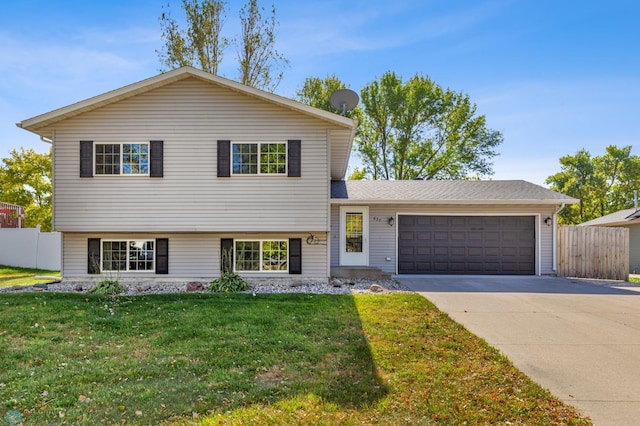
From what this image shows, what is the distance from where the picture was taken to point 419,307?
6941 millimetres

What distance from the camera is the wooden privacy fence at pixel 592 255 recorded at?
11.6 m

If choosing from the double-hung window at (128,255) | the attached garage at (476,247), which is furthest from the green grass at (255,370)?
the attached garage at (476,247)

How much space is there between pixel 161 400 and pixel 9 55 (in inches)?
556

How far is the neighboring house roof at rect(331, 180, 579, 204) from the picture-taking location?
1138cm

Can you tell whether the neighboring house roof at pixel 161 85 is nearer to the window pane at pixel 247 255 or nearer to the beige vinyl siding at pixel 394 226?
the beige vinyl siding at pixel 394 226

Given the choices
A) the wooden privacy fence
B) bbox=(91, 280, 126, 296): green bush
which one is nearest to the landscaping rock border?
bbox=(91, 280, 126, 296): green bush

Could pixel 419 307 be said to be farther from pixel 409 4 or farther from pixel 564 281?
pixel 409 4

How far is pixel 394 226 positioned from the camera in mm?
11828

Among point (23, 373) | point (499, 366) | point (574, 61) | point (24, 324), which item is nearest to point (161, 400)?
point (23, 373)

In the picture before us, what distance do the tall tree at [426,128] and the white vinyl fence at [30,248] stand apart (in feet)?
56.0

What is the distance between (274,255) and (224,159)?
9.43 ft

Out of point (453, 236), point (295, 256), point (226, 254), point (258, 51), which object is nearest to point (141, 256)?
point (226, 254)

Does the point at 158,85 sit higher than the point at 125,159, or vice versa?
the point at 158,85

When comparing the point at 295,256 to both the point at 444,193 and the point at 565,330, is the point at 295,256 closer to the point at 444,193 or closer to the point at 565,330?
the point at 444,193
